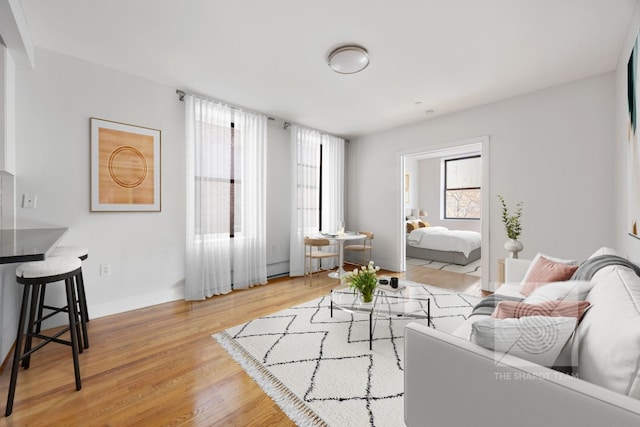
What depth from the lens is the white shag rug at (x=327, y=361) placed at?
1.58m

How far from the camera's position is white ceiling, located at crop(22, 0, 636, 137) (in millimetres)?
2037

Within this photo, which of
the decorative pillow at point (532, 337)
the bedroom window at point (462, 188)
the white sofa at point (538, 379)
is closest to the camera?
the white sofa at point (538, 379)

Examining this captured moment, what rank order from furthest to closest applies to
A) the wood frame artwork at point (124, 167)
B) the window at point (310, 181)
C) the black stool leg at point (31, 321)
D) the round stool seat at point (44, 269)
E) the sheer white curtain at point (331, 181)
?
the sheer white curtain at point (331, 181), the window at point (310, 181), the wood frame artwork at point (124, 167), the black stool leg at point (31, 321), the round stool seat at point (44, 269)

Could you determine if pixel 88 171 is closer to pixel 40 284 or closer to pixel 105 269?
pixel 105 269

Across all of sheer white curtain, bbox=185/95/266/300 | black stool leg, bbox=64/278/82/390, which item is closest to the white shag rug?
black stool leg, bbox=64/278/82/390

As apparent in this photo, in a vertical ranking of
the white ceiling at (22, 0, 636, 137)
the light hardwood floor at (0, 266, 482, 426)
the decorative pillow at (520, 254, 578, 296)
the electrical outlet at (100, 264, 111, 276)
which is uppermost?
the white ceiling at (22, 0, 636, 137)

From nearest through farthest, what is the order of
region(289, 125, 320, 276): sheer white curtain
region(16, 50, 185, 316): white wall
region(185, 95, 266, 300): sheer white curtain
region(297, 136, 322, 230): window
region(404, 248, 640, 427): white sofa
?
1. region(404, 248, 640, 427): white sofa
2. region(16, 50, 185, 316): white wall
3. region(185, 95, 266, 300): sheer white curtain
4. region(289, 125, 320, 276): sheer white curtain
5. region(297, 136, 322, 230): window

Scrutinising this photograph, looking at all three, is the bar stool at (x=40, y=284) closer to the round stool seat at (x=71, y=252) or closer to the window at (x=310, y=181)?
the round stool seat at (x=71, y=252)

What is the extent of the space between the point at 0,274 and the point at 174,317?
138cm

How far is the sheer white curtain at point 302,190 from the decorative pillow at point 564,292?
11.5ft

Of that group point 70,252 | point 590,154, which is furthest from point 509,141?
point 70,252

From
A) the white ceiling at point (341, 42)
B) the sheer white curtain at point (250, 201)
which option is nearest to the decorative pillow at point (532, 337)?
the white ceiling at point (341, 42)

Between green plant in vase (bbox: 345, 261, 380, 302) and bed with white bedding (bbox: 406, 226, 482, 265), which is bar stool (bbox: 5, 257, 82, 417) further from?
bed with white bedding (bbox: 406, 226, 482, 265)

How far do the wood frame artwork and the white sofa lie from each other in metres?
3.25
